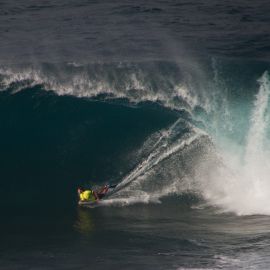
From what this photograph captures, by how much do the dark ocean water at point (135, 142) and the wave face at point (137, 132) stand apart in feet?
0.15

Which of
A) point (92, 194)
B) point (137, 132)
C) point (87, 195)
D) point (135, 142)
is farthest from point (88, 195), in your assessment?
point (137, 132)

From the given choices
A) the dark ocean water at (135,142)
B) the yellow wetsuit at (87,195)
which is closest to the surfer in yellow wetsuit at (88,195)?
the yellow wetsuit at (87,195)

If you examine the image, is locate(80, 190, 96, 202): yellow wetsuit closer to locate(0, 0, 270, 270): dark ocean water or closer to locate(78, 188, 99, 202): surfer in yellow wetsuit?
locate(78, 188, 99, 202): surfer in yellow wetsuit

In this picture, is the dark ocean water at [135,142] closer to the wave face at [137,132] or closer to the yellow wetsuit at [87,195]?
the wave face at [137,132]

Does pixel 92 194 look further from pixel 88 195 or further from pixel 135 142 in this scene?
pixel 135 142

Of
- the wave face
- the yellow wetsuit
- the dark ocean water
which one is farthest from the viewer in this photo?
the wave face

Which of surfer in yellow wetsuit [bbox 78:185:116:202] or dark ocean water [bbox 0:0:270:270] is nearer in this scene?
dark ocean water [bbox 0:0:270:270]

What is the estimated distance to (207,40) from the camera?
33.3 m

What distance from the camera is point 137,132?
1053 inches

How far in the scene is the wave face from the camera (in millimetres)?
24703

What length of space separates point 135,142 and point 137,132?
0.61 m

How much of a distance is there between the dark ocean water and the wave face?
0.15 ft

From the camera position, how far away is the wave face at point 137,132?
24.7 meters

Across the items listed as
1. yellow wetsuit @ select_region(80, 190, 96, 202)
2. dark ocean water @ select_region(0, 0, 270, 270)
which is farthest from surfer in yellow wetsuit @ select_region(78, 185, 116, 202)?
dark ocean water @ select_region(0, 0, 270, 270)
